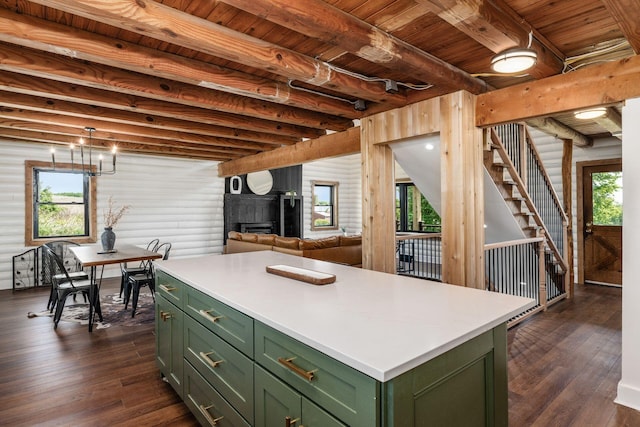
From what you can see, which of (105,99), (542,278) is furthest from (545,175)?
(105,99)

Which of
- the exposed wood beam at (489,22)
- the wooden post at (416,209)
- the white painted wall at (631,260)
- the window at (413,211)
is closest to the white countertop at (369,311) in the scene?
the white painted wall at (631,260)

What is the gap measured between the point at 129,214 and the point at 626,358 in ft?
24.7

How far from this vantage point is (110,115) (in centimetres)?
411

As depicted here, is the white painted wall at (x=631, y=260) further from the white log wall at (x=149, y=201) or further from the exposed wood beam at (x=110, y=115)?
the white log wall at (x=149, y=201)

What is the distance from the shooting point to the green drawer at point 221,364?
162 centimetres

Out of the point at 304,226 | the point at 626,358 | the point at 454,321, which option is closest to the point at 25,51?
the point at 454,321

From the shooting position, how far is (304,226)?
977 centimetres

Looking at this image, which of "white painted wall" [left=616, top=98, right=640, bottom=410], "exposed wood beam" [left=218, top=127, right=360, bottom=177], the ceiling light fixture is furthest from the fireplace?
"white painted wall" [left=616, top=98, right=640, bottom=410]

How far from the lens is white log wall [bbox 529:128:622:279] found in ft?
19.8

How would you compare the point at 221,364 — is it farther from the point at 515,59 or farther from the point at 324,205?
the point at 324,205

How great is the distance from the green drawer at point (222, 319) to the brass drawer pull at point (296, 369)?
10.8 inches

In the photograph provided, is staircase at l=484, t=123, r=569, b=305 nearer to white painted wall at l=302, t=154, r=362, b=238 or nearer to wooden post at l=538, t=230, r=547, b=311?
wooden post at l=538, t=230, r=547, b=311

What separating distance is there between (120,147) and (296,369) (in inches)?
245

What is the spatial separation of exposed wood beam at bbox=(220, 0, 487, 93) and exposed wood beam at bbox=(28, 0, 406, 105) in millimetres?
472
